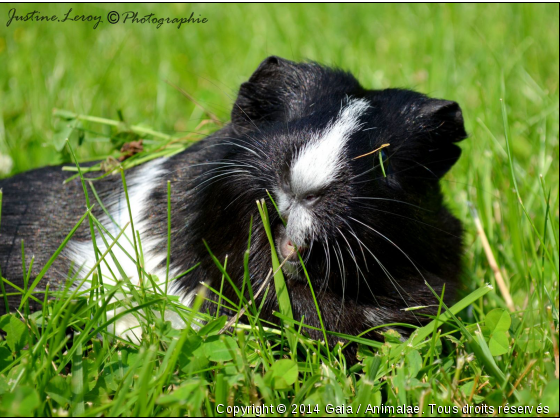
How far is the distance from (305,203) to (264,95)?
96 centimetres

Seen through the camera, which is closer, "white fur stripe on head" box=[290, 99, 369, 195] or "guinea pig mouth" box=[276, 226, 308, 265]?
"white fur stripe on head" box=[290, 99, 369, 195]

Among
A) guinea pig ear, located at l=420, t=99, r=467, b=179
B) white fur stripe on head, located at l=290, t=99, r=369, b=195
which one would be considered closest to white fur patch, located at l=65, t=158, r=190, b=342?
white fur stripe on head, located at l=290, t=99, r=369, b=195

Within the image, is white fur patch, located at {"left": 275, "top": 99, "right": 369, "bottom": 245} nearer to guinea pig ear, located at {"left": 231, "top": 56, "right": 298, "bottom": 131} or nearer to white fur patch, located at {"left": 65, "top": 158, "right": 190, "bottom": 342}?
guinea pig ear, located at {"left": 231, "top": 56, "right": 298, "bottom": 131}

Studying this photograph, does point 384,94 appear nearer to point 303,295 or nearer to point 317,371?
point 303,295

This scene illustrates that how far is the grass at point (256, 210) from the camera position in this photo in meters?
2.34

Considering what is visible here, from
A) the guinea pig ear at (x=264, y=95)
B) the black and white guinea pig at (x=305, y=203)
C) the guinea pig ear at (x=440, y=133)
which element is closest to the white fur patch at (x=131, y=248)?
the black and white guinea pig at (x=305, y=203)

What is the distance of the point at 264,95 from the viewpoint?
3146mm

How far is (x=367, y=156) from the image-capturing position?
2641 mm

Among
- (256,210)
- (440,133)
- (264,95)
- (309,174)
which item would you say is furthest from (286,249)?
(440,133)

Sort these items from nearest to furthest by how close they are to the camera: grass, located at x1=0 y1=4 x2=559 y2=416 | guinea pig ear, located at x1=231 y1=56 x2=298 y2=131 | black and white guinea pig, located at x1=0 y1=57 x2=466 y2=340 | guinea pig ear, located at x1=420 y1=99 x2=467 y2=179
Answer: grass, located at x1=0 y1=4 x2=559 y2=416, black and white guinea pig, located at x1=0 y1=57 x2=466 y2=340, guinea pig ear, located at x1=420 y1=99 x2=467 y2=179, guinea pig ear, located at x1=231 y1=56 x2=298 y2=131

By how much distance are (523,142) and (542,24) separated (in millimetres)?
2739

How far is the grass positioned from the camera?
92.2 inches

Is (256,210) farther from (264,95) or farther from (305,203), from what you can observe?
(264,95)

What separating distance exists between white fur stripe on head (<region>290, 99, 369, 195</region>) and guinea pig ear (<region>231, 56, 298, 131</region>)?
485 mm
